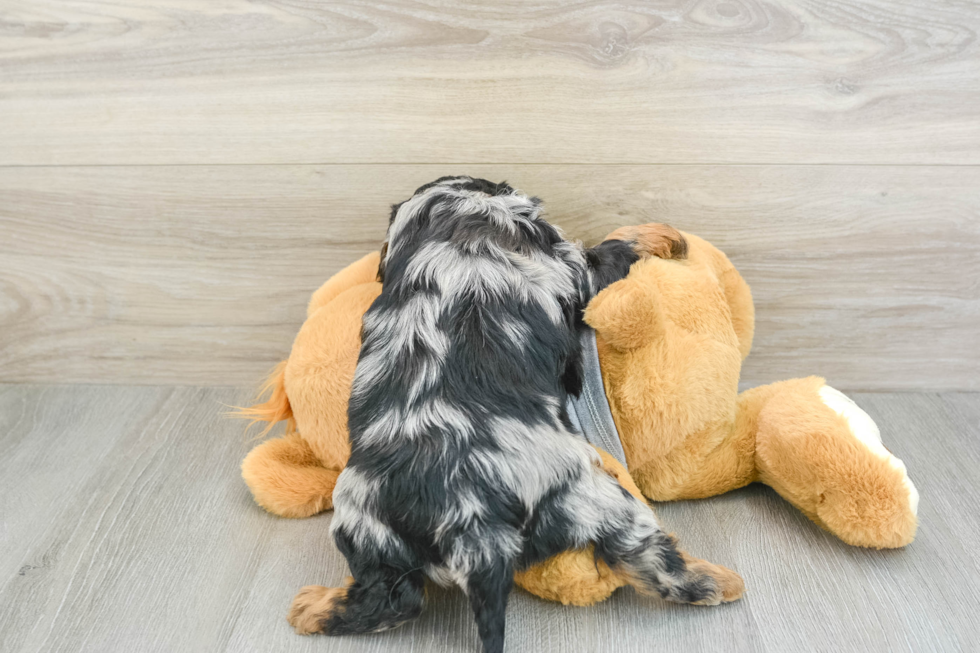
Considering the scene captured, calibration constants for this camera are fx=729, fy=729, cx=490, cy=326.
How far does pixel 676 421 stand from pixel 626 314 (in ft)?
0.73

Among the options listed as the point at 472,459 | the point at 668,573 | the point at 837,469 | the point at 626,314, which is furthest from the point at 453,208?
the point at 837,469

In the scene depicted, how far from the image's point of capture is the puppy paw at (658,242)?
139 centimetres

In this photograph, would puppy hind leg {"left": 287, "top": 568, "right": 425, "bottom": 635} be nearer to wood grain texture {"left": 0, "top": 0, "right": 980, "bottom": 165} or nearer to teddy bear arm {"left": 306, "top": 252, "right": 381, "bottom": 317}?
teddy bear arm {"left": 306, "top": 252, "right": 381, "bottom": 317}

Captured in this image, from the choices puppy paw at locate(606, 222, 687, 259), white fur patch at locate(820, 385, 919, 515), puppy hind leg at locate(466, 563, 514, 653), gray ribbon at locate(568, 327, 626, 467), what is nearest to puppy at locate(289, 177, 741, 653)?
puppy hind leg at locate(466, 563, 514, 653)

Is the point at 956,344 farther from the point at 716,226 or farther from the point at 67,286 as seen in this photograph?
the point at 67,286

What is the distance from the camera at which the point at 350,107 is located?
1.57m

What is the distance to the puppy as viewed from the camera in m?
1.05

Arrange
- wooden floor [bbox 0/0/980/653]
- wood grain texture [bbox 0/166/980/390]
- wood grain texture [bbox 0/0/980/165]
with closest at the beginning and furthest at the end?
wooden floor [bbox 0/0/980/653], wood grain texture [bbox 0/0/980/165], wood grain texture [bbox 0/166/980/390]

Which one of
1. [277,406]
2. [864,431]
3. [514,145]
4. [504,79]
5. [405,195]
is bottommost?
[277,406]

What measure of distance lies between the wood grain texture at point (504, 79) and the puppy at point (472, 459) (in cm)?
44

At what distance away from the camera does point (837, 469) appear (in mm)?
1245

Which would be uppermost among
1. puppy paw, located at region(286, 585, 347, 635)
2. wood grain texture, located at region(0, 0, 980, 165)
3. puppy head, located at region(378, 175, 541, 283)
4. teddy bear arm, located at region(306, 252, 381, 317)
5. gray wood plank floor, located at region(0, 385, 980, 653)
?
wood grain texture, located at region(0, 0, 980, 165)

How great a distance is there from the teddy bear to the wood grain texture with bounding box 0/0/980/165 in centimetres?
31

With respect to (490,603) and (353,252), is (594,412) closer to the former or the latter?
(490,603)
